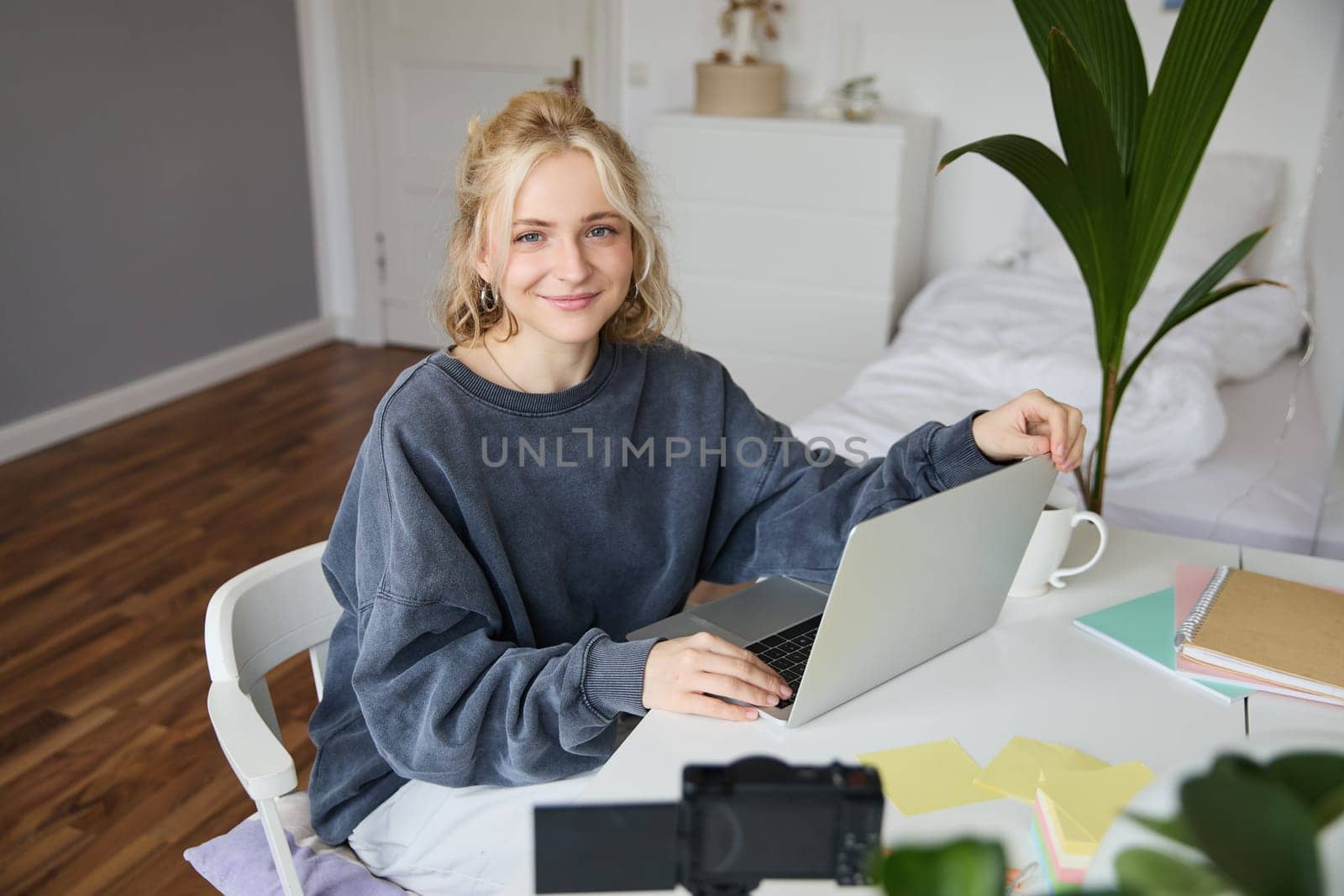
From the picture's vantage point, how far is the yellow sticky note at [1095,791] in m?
0.86

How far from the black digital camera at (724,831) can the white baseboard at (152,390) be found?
11.1 feet

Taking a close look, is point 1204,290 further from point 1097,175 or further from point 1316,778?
point 1316,778

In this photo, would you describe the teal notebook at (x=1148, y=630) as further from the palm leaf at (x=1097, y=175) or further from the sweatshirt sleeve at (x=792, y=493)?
the palm leaf at (x=1097, y=175)

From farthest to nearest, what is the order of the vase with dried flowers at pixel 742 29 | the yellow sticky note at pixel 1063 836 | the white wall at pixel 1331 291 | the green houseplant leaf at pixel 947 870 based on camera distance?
1. the vase with dried flowers at pixel 742 29
2. the white wall at pixel 1331 291
3. the yellow sticky note at pixel 1063 836
4. the green houseplant leaf at pixel 947 870

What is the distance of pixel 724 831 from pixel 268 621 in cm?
85

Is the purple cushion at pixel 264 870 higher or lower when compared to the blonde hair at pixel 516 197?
lower

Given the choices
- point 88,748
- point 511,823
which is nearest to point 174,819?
point 88,748

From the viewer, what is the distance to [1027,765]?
96 centimetres

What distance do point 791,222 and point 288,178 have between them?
6.57 feet

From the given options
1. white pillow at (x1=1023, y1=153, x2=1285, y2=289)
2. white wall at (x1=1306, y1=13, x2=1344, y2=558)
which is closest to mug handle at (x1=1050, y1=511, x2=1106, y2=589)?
white wall at (x1=1306, y1=13, x2=1344, y2=558)

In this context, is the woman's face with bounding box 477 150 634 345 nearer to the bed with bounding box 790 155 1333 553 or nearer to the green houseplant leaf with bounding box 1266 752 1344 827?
the bed with bounding box 790 155 1333 553

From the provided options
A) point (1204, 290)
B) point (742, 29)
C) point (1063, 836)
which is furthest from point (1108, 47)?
point (742, 29)

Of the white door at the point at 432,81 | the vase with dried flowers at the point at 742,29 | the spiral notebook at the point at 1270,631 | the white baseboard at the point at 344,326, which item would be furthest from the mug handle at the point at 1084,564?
the white baseboard at the point at 344,326

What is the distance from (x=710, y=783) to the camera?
1.71ft
